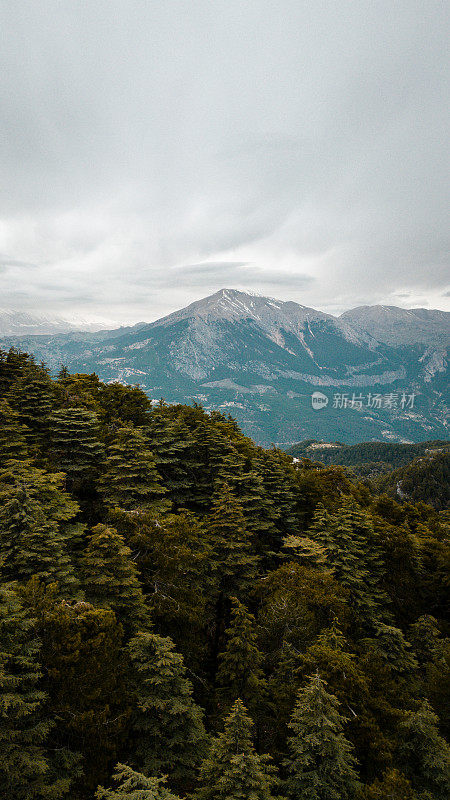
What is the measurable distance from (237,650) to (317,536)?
12868mm

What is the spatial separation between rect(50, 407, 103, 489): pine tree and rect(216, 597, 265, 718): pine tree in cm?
1442

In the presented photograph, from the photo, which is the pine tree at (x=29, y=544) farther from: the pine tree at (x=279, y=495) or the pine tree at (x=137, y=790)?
the pine tree at (x=279, y=495)

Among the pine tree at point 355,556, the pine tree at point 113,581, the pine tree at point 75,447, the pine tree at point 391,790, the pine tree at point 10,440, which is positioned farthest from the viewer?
the pine tree at point 355,556

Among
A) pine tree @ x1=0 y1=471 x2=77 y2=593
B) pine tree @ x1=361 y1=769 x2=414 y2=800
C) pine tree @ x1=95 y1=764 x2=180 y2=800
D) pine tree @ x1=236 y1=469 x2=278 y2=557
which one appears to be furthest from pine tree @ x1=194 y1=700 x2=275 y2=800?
pine tree @ x1=236 y1=469 x2=278 y2=557

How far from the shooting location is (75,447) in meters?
25.4

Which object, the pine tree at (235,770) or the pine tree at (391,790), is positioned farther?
the pine tree at (391,790)

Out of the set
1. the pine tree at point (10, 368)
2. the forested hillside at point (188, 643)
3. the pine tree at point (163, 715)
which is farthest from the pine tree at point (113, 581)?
the pine tree at point (10, 368)

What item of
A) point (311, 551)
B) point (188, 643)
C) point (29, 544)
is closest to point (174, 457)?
point (311, 551)

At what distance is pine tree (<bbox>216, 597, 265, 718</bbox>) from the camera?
15621 millimetres

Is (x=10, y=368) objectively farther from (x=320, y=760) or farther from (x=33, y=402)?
(x=320, y=760)

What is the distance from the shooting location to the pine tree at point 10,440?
22.5m

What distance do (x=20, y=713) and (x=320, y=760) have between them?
9.79 metres

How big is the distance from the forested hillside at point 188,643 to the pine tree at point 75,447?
16 cm

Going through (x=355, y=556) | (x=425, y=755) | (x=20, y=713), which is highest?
(x=20, y=713)
